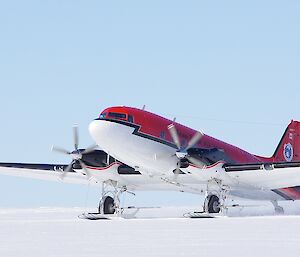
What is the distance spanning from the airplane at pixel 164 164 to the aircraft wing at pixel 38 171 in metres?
0.22

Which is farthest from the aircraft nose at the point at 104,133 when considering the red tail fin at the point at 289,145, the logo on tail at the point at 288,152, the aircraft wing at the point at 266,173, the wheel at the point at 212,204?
the logo on tail at the point at 288,152

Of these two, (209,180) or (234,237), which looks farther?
(209,180)

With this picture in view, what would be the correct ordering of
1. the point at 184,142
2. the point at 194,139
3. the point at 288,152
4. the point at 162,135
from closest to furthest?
the point at 162,135 < the point at 194,139 < the point at 184,142 < the point at 288,152

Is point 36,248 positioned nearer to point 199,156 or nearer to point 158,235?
point 158,235

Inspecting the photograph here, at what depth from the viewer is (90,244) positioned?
15781mm

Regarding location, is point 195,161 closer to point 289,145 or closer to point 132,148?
point 132,148

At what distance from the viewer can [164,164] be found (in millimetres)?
34906

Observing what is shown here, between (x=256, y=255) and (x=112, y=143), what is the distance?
20.9 m

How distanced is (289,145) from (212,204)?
13271 millimetres

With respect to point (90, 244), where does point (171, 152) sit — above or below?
above

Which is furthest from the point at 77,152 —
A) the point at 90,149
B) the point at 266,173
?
the point at 266,173

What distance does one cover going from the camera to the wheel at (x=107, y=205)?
38.2 metres

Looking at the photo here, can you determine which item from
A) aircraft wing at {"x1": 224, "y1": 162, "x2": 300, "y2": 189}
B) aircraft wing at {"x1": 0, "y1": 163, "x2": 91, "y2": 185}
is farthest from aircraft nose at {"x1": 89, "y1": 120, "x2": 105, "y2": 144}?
aircraft wing at {"x1": 0, "y1": 163, "x2": 91, "y2": 185}

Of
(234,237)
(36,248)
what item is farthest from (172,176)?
(36,248)
